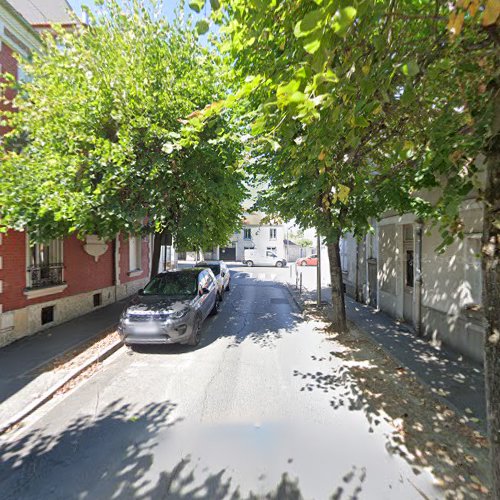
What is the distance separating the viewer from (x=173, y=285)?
327 inches

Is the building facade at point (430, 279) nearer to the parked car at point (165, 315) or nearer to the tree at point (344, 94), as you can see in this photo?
the tree at point (344, 94)

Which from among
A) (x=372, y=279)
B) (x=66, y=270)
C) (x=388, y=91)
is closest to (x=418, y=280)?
(x=372, y=279)

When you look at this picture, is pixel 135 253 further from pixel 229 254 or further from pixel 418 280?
pixel 229 254

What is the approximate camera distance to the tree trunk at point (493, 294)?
2.40m

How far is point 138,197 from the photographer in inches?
281

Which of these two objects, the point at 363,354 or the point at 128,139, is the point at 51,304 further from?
the point at 363,354

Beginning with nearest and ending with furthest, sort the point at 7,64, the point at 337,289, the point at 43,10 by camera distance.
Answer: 1. the point at 7,64
2. the point at 337,289
3. the point at 43,10

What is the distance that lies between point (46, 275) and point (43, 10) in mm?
9141

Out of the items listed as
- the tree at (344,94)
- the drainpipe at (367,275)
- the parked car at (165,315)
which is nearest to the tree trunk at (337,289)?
the tree at (344,94)

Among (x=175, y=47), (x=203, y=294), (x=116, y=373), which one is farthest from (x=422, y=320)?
(x=175, y=47)

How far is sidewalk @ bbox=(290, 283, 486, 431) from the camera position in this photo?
4.44 m

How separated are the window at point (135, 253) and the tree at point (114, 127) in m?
6.63

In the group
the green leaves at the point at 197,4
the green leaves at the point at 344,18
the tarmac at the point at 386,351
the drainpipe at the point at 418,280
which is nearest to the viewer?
the green leaves at the point at 344,18

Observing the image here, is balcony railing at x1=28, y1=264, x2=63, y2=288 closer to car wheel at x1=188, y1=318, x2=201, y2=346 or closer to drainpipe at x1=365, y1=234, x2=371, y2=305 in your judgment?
car wheel at x1=188, y1=318, x2=201, y2=346
